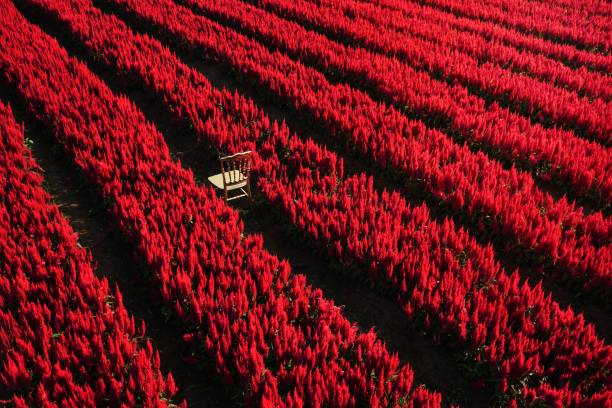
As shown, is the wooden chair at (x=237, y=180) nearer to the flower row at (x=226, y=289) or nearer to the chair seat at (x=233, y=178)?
the chair seat at (x=233, y=178)

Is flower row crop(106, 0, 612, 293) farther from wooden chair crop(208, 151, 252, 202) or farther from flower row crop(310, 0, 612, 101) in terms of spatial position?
flower row crop(310, 0, 612, 101)

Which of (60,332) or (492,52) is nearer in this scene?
(60,332)

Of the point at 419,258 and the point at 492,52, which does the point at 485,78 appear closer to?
the point at 492,52

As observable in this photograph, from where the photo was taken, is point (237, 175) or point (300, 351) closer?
point (300, 351)

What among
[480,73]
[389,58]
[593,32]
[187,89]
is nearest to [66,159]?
[187,89]

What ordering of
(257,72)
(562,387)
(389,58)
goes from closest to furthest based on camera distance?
(562,387)
(257,72)
(389,58)

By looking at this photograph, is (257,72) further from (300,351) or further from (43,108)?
(300,351)

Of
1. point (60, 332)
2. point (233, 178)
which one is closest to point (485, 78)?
point (233, 178)
